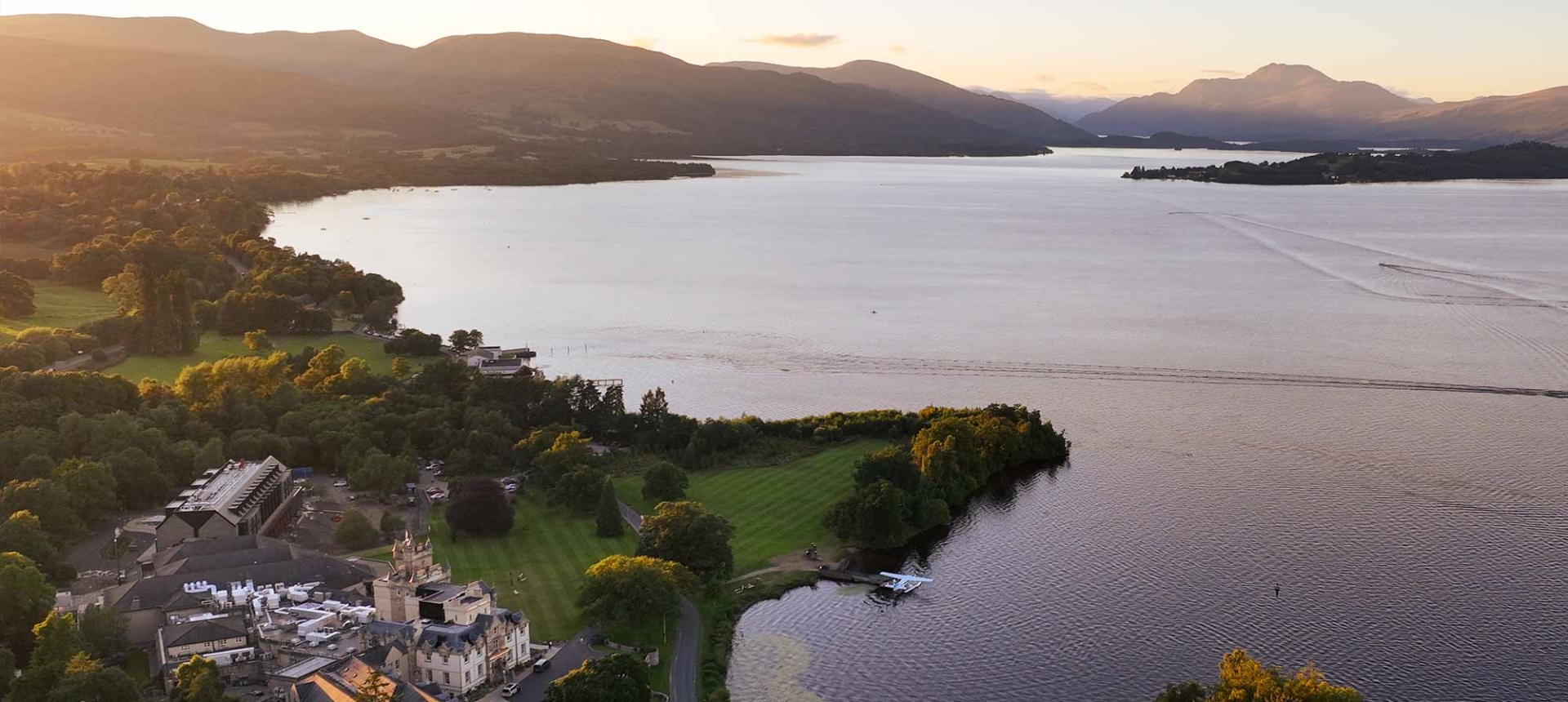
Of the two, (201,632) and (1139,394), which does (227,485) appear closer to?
(201,632)

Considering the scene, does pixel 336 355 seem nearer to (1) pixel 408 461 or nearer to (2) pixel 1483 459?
(1) pixel 408 461

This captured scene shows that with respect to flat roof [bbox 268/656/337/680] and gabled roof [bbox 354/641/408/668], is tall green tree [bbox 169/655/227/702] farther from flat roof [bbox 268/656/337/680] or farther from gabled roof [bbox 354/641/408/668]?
gabled roof [bbox 354/641/408/668]

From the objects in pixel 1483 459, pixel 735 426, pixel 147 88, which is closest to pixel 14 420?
pixel 735 426

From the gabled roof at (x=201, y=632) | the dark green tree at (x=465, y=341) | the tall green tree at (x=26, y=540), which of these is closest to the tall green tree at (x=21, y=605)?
the tall green tree at (x=26, y=540)

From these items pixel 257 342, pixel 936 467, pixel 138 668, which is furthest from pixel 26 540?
pixel 257 342

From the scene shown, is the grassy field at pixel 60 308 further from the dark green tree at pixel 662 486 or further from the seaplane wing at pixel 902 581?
the seaplane wing at pixel 902 581

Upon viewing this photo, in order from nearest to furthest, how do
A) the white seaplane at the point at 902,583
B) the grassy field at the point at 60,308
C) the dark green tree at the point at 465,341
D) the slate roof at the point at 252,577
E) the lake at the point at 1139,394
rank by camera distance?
the slate roof at the point at 252,577 < the lake at the point at 1139,394 < the white seaplane at the point at 902,583 < the dark green tree at the point at 465,341 < the grassy field at the point at 60,308

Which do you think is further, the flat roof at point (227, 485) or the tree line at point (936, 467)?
the tree line at point (936, 467)
